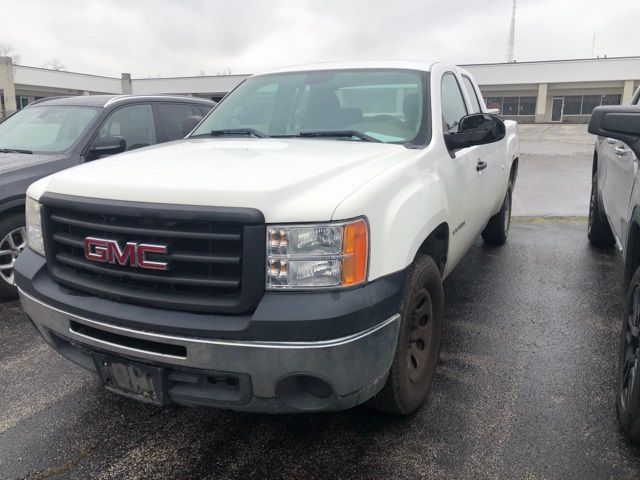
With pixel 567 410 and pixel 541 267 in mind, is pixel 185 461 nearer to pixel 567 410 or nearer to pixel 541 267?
pixel 567 410

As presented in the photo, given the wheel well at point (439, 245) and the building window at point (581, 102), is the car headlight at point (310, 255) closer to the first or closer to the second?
the wheel well at point (439, 245)

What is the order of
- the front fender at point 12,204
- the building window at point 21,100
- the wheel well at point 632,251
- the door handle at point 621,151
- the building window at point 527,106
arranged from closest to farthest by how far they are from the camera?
the wheel well at point 632,251
the door handle at point 621,151
the front fender at point 12,204
the building window at point 21,100
the building window at point 527,106

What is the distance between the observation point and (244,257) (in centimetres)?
215

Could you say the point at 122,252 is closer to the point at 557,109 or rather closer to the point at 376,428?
the point at 376,428

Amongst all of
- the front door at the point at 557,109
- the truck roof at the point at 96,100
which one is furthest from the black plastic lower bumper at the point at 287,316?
the front door at the point at 557,109

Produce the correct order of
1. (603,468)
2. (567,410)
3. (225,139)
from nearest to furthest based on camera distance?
(603,468), (567,410), (225,139)

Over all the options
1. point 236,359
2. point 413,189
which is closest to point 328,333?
point 236,359

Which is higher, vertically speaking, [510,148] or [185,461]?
[510,148]

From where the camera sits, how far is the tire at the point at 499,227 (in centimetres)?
612

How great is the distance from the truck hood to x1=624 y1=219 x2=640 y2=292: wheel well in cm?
122

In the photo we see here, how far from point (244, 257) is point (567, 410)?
201 cm

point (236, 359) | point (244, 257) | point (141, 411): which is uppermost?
point (244, 257)

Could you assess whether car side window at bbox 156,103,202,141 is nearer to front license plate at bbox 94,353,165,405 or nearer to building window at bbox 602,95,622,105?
front license plate at bbox 94,353,165,405

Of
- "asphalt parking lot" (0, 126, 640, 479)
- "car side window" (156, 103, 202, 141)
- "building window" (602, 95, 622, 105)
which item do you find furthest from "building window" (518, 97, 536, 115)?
"asphalt parking lot" (0, 126, 640, 479)
